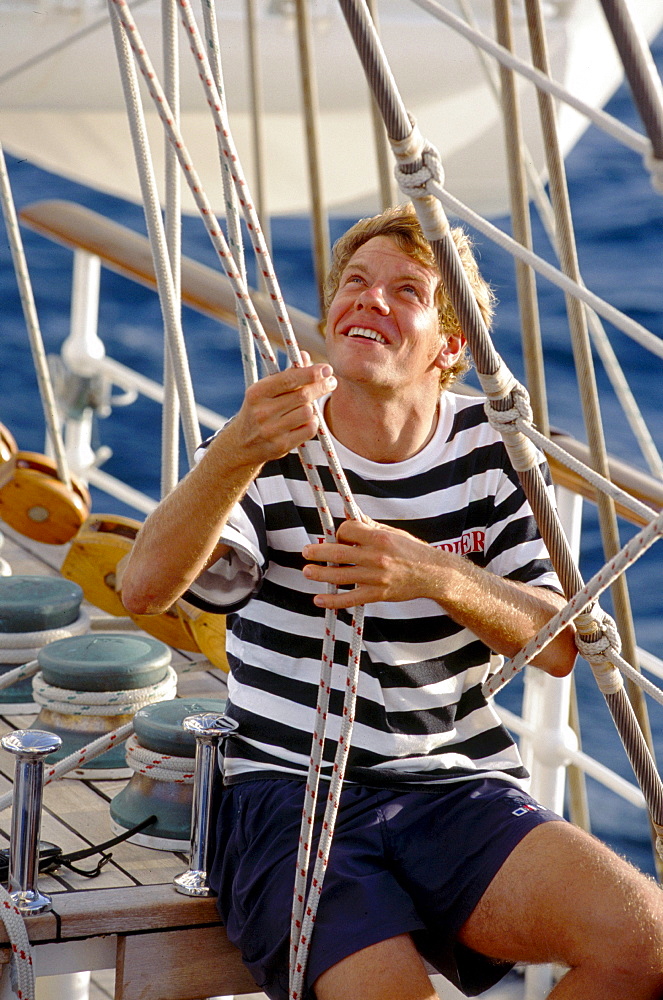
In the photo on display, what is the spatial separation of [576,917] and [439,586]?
0.33 m

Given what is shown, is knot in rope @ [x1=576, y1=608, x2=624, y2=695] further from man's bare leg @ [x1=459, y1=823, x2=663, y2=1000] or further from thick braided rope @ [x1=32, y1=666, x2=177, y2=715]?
thick braided rope @ [x1=32, y1=666, x2=177, y2=715]

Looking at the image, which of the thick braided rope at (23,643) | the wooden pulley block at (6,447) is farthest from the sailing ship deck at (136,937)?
the wooden pulley block at (6,447)

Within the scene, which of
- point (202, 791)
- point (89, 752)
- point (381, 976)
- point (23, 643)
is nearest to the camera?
point (381, 976)

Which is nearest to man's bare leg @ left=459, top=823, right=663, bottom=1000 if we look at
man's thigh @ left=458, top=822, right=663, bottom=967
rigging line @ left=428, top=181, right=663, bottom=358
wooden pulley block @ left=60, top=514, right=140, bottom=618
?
man's thigh @ left=458, top=822, right=663, bottom=967

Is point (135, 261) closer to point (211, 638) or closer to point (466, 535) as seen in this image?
point (211, 638)

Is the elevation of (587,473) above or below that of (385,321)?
below

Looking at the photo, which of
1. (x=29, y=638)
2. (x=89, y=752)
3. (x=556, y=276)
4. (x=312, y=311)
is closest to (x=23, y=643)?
(x=29, y=638)

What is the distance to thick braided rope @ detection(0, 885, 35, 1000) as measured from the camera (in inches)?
51.3

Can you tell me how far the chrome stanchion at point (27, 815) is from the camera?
1.32 metres

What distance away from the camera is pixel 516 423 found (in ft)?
4.09

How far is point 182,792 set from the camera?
1.60 m

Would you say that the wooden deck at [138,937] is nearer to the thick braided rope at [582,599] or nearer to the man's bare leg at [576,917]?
the man's bare leg at [576,917]

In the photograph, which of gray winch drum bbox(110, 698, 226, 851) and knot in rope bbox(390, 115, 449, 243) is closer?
knot in rope bbox(390, 115, 449, 243)

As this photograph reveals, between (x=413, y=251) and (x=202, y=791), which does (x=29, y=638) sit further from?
(x=413, y=251)
